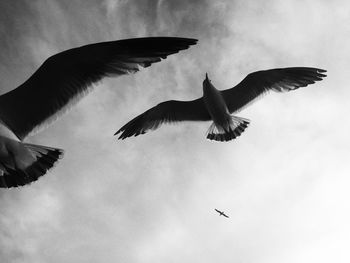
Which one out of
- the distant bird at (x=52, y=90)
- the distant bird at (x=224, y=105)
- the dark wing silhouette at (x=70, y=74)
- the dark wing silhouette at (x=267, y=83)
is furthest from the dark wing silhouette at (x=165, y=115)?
the dark wing silhouette at (x=70, y=74)

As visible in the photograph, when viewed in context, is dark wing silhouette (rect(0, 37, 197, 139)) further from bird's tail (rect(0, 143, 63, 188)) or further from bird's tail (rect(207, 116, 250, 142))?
bird's tail (rect(207, 116, 250, 142))

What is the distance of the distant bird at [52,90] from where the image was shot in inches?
185

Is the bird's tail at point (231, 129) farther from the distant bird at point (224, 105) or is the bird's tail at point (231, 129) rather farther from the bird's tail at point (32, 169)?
the bird's tail at point (32, 169)

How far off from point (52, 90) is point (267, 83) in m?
6.41

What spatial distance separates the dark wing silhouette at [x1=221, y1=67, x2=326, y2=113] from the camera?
9.64m

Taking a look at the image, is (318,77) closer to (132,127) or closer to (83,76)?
(132,127)

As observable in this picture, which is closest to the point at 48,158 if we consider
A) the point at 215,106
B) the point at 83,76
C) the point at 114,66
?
the point at 83,76

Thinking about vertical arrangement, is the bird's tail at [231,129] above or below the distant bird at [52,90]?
above

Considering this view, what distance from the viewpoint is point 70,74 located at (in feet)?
16.9

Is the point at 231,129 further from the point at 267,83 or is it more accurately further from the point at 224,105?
the point at 267,83

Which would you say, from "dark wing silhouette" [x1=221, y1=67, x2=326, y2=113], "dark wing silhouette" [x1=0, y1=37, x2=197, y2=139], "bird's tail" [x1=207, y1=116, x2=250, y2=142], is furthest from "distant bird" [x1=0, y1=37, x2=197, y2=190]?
"dark wing silhouette" [x1=221, y1=67, x2=326, y2=113]

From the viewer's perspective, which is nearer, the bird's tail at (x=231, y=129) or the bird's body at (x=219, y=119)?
the bird's body at (x=219, y=119)

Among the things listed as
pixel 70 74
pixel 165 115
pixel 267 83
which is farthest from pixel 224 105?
pixel 70 74

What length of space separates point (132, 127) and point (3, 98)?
191 inches
